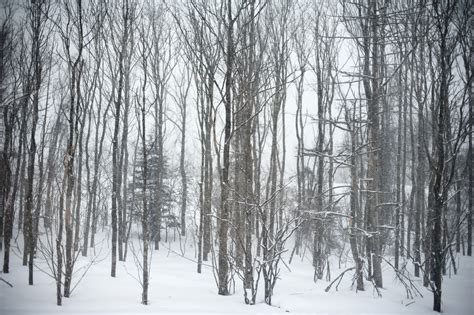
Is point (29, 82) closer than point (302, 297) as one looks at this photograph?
No

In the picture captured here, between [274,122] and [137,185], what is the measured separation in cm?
1240

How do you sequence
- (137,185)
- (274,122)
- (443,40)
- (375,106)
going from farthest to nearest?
(137,185)
(274,122)
(375,106)
(443,40)

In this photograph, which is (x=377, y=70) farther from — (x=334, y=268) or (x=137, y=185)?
(x=137, y=185)

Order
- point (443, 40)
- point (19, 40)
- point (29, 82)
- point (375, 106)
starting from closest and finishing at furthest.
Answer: point (443, 40) → point (29, 82) → point (375, 106) → point (19, 40)

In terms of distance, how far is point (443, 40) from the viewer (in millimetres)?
4996

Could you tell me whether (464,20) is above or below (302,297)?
above

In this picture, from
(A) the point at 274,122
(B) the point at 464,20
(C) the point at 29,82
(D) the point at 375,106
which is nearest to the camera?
(B) the point at 464,20

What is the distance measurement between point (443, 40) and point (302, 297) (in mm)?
5629

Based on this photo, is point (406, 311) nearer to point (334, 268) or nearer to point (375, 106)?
point (375, 106)

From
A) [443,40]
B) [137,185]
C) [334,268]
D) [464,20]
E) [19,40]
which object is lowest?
[334,268]

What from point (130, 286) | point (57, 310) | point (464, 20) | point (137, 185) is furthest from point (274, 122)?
point (137, 185)

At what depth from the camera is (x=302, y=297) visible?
5.73m

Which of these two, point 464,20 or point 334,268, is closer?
point 464,20

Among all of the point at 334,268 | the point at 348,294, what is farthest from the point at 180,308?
the point at 334,268
